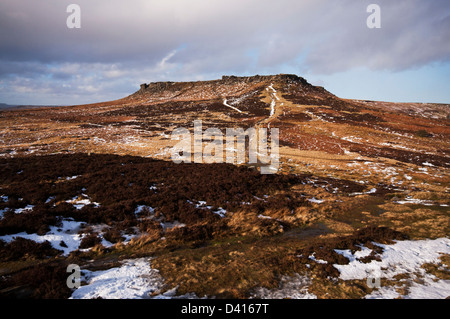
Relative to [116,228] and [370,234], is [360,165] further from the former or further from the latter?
[116,228]

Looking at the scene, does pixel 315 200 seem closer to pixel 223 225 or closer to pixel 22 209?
pixel 223 225

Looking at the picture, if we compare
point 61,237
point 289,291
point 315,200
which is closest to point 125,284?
point 61,237

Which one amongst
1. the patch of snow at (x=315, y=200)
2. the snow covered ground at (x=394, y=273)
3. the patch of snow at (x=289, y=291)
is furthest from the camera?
the patch of snow at (x=315, y=200)

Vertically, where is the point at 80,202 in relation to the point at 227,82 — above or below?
below

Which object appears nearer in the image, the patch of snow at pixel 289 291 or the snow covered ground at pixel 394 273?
the patch of snow at pixel 289 291

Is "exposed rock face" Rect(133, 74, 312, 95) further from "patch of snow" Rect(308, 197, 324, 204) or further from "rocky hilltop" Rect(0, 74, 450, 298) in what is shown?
"patch of snow" Rect(308, 197, 324, 204)

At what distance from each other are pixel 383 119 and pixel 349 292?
86564 mm

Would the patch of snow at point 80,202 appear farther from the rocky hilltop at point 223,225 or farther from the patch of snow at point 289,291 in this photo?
the patch of snow at point 289,291

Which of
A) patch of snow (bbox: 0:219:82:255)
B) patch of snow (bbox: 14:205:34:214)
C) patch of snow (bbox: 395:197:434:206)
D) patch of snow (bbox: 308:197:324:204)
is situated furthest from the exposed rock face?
patch of snow (bbox: 0:219:82:255)

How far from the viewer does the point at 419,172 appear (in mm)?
31234

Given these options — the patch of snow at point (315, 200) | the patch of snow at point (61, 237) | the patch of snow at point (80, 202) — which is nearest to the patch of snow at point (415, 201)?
the patch of snow at point (315, 200)

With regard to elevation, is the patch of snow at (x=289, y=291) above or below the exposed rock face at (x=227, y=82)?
below
